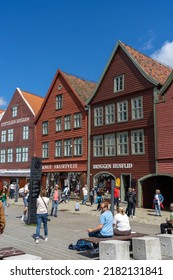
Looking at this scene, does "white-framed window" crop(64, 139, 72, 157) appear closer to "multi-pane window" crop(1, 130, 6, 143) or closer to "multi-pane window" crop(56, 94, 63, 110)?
"multi-pane window" crop(56, 94, 63, 110)

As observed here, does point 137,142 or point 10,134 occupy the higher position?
point 10,134

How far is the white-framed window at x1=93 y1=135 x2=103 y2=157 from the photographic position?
2908 cm

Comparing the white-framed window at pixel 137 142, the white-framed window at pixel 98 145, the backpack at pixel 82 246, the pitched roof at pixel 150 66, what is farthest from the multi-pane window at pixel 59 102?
the backpack at pixel 82 246

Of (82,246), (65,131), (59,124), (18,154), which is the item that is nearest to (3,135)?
(18,154)

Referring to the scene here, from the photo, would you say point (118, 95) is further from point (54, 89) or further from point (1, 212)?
point (1, 212)

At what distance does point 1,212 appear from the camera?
7570 millimetres

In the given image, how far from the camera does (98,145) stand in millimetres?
29312

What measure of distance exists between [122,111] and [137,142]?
3196mm

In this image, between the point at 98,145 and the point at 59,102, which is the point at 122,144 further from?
the point at 59,102

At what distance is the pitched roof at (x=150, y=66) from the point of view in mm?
26055

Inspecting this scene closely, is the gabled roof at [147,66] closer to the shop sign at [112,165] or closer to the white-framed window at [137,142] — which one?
the white-framed window at [137,142]

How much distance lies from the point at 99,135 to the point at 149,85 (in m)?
6.73

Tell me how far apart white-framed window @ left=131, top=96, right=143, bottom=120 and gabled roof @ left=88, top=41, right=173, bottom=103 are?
74.6 inches

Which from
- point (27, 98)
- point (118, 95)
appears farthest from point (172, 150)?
A: point (27, 98)
